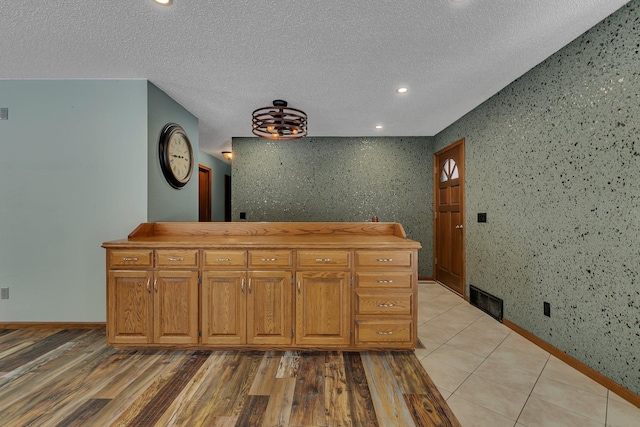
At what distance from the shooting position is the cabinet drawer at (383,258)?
2.15 m

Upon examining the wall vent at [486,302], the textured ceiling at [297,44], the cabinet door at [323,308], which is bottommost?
the wall vent at [486,302]

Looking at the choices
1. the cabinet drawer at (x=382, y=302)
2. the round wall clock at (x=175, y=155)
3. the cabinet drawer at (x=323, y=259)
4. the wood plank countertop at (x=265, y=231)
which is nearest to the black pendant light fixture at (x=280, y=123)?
the round wall clock at (x=175, y=155)

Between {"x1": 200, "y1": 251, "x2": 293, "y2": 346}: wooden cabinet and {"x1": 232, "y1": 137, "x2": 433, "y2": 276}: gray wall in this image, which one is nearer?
{"x1": 200, "y1": 251, "x2": 293, "y2": 346}: wooden cabinet

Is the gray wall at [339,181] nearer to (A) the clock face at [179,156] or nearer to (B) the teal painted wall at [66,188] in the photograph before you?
(A) the clock face at [179,156]

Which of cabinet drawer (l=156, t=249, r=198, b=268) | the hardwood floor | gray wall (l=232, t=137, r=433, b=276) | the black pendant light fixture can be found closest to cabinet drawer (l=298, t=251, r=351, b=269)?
the hardwood floor

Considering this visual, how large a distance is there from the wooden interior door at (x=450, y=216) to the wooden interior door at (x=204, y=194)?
4.82m

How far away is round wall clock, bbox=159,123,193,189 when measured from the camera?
291 cm

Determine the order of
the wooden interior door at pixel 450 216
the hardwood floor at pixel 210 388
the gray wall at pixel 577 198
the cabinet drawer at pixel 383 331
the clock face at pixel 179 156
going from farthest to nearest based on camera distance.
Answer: the wooden interior door at pixel 450 216 < the clock face at pixel 179 156 < the cabinet drawer at pixel 383 331 < the gray wall at pixel 577 198 < the hardwood floor at pixel 210 388

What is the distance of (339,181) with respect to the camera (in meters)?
4.62

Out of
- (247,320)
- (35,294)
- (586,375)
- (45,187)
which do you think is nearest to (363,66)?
(247,320)

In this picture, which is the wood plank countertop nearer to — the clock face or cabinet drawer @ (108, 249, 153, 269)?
cabinet drawer @ (108, 249, 153, 269)

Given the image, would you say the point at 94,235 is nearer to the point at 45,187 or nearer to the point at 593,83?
the point at 45,187

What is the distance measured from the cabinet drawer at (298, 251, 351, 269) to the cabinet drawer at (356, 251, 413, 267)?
0.10 metres

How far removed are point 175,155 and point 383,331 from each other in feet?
9.38
